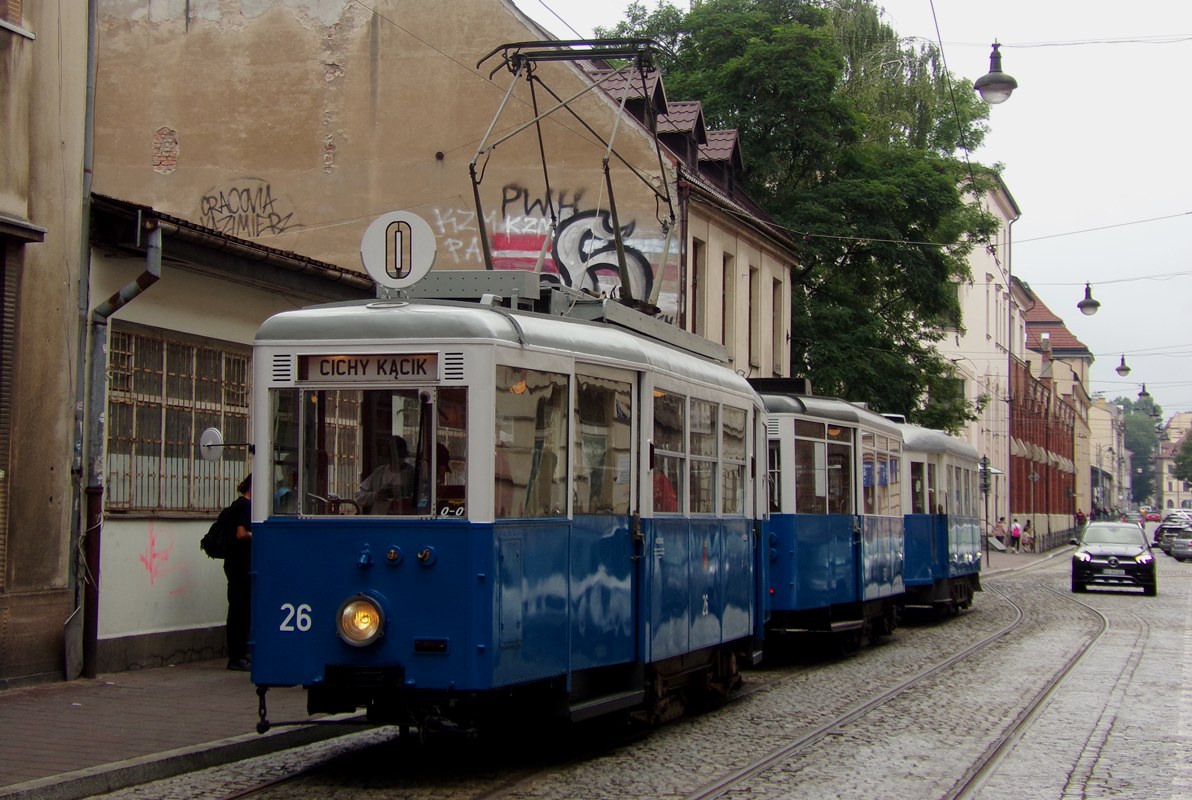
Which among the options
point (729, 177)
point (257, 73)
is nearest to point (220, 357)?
point (257, 73)

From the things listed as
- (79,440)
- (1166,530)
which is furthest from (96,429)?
(1166,530)

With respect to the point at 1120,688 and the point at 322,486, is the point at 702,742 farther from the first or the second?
the point at 1120,688

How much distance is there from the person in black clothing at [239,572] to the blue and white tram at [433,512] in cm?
471

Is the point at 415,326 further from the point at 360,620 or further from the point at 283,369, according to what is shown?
the point at 360,620

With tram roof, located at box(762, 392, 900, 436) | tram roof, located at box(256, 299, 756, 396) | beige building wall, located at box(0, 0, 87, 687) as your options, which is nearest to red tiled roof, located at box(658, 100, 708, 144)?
tram roof, located at box(762, 392, 900, 436)

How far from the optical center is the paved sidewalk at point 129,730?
839 cm

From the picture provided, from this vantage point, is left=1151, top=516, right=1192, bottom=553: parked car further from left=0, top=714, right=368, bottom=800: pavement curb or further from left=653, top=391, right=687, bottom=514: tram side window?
left=0, top=714, right=368, bottom=800: pavement curb

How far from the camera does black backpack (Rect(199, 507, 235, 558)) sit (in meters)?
13.5

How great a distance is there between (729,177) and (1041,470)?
56604 mm

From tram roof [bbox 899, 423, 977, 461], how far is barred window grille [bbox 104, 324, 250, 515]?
1058 centimetres

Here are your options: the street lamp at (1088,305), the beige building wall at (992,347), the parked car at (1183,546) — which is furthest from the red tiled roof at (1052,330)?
the street lamp at (1088,305)

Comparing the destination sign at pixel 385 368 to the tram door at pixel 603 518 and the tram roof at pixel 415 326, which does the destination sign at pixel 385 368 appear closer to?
the tram roof at pixel 415 326

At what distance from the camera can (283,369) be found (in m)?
8.90

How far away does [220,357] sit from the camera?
49.9 feet
